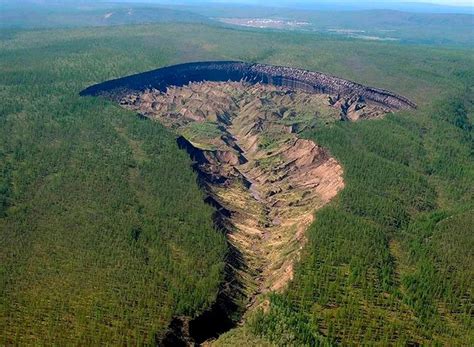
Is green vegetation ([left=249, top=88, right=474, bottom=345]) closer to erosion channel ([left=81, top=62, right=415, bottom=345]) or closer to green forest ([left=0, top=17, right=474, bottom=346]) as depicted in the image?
green forest ([left=0, top=17, right=474, bottom=346])

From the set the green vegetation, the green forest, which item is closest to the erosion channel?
the green forest

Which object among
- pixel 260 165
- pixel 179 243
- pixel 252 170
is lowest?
pixel 252 170

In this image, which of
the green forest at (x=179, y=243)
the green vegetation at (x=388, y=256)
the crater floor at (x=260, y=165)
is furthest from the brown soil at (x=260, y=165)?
the green forest at (x=179, y=243)

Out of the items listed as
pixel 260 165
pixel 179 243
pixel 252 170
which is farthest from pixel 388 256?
pixel 260 165

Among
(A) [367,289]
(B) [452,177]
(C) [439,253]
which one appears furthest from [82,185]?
(B) [452,177]

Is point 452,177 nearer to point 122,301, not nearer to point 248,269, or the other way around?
point 248,269

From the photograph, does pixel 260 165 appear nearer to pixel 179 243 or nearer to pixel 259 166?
pixel 259 166
